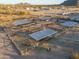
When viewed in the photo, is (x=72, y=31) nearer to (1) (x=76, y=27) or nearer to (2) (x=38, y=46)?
(1) (x=76, y=27)

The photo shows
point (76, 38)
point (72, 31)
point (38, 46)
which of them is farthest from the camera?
point (72, 31)

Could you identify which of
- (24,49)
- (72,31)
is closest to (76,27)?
(72,31)

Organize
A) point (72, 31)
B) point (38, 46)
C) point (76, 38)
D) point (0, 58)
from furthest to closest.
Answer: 1. point (72, 31)
2. point (76, 38)
3. point (38, 46)
4. point (0, 58)

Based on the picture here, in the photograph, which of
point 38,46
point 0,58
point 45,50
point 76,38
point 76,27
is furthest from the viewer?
point 76,27

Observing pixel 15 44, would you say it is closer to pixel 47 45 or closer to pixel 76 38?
pixel 47 45

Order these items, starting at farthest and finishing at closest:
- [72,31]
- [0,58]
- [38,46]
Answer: [72,31], [38,46], [0,58]

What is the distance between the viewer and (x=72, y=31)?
51.8 ft

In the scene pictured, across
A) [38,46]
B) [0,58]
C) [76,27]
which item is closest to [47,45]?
[38,46]

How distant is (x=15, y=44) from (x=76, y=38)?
4141 mm

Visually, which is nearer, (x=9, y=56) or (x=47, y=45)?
(x=9, y=56)

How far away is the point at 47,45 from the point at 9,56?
2.67m

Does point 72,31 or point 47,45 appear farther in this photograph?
point 72,31

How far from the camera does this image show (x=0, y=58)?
32.2 ft

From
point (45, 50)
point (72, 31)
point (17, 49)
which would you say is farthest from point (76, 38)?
point (17, 49)
